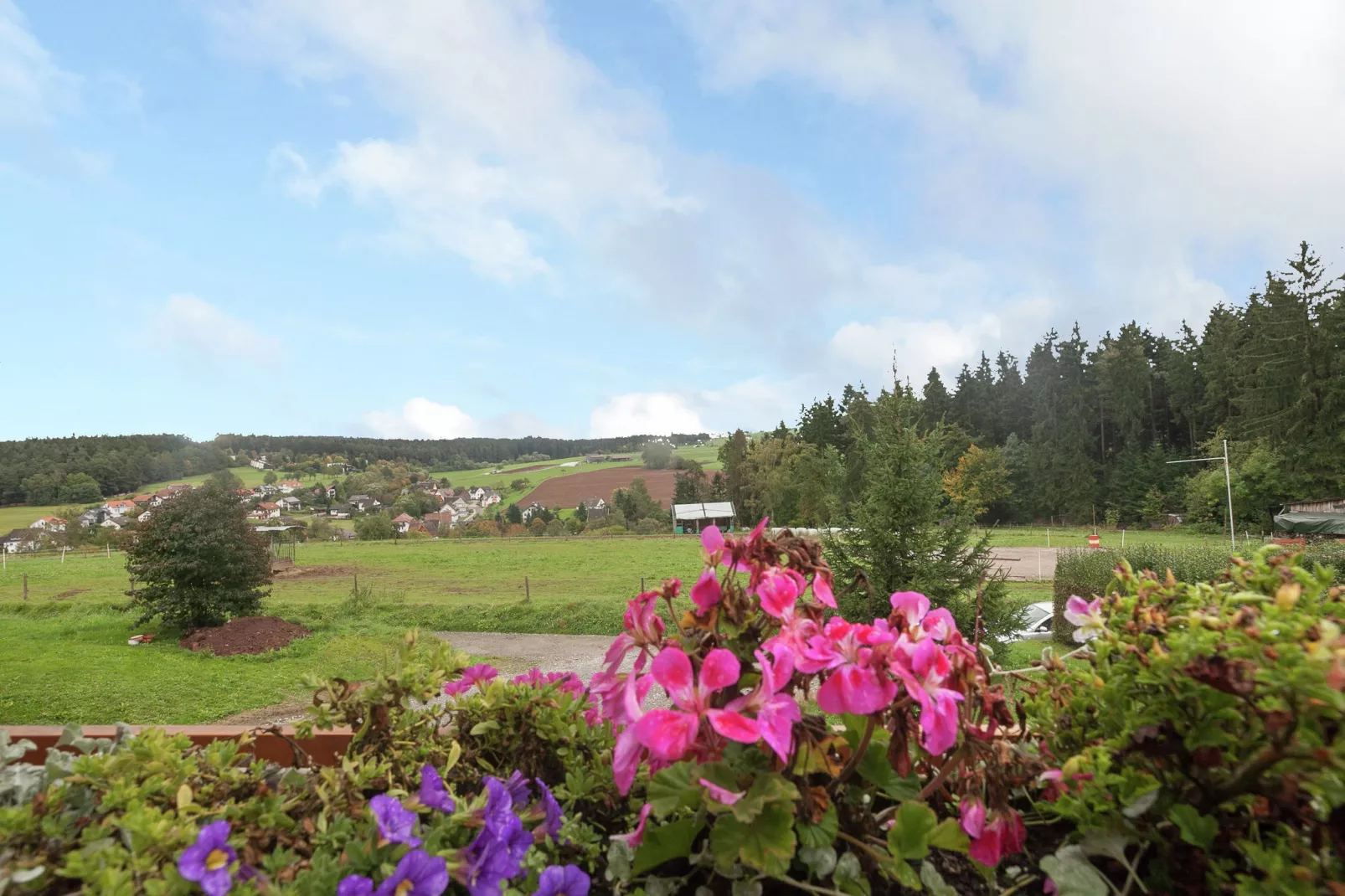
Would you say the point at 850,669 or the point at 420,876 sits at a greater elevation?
the point at 850,669

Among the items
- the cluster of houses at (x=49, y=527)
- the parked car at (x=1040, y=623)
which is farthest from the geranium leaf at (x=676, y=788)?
the cluster of houses at (x=49, y=527)

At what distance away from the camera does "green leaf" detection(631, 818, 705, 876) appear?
0.75 metres

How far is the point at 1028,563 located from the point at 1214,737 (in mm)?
27496

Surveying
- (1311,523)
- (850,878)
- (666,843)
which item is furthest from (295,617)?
(1311,523)

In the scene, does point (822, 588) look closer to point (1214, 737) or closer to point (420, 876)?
point (1214, 737)

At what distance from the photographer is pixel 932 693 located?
0.73 m

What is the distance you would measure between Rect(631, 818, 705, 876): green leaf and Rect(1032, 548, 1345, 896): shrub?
0.39m

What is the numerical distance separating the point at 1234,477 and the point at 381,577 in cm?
3966

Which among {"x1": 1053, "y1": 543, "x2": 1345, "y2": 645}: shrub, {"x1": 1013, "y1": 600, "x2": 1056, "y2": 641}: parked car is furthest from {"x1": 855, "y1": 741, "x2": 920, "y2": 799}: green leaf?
{"x1": 1053, "y1": 543, "x2": 1345, "y2": 645}: shrub

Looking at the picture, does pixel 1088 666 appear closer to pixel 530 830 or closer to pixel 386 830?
pixel 530 830

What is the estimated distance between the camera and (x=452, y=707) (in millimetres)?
1111

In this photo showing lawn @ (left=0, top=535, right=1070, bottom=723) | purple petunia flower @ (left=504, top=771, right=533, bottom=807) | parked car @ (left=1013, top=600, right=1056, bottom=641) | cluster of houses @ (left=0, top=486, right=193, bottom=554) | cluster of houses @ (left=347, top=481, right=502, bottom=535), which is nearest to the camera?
purple petunia flower @ (left=504, top=771, right=533, bottom=807)

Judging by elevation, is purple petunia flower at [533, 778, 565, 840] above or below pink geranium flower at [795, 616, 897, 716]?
below

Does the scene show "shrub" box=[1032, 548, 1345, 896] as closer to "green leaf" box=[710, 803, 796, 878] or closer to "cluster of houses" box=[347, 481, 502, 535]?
"green leaf" box=[710, 803, 796, 878]
